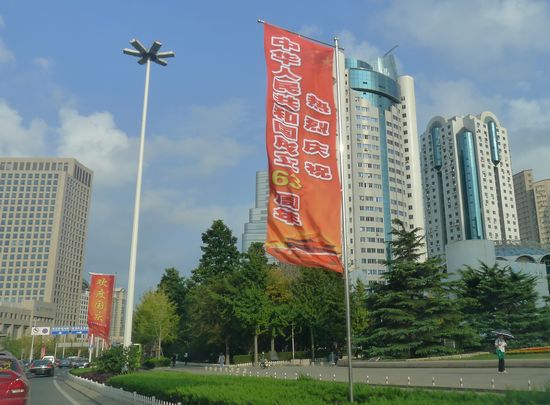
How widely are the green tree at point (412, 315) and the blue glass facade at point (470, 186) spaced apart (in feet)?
363

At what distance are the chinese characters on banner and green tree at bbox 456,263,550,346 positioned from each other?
3216 centimetres

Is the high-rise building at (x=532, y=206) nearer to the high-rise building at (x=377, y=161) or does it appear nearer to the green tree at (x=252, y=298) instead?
the high-rise building at (x=377, y=161)

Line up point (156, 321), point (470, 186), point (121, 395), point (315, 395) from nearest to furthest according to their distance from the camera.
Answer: point (315, 395) → point (121, 395) → point (156, 321) → point (470, 186)

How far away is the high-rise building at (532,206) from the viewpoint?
17350 centimetres

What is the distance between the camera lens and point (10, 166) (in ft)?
592

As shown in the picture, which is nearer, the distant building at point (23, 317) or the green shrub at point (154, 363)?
the green shrub at point (154, 363)

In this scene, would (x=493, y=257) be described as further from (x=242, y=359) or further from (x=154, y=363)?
(x=154, y=363)

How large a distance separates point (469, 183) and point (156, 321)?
11381 cm

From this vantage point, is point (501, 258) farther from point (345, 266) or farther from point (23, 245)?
point (23, 245)

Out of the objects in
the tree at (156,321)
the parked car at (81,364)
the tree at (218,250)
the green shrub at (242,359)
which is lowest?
the parked car at (81,364)

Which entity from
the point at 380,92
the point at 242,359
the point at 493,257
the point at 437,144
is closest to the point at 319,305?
the point at 242,359

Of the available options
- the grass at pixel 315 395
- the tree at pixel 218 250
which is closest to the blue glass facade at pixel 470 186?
the tree at pixel 218 250

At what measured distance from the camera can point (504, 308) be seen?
42281 millimetres

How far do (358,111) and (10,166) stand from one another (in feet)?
441
